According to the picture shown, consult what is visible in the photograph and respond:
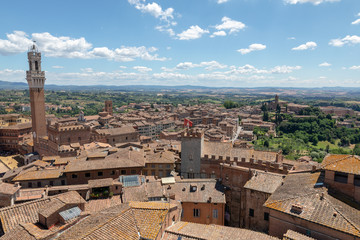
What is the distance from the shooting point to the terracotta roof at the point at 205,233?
62.9 ft

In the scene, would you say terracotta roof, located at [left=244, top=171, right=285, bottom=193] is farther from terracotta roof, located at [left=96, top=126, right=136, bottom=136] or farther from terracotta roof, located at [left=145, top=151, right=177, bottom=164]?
terracotta roof, located at [left=96, top=126, right=136, bottom=136]

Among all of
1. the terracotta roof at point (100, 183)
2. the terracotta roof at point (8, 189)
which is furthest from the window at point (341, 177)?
the terracotta roof at point (8, 189)

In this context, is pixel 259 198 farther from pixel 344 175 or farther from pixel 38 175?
pixel 38 175

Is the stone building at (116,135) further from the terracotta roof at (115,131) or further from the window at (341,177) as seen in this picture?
the window at (341,177)

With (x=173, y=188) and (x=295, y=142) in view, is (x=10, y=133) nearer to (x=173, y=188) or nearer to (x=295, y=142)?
(x=173, y=188)

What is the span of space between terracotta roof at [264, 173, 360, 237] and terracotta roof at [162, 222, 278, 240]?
13.1 feet

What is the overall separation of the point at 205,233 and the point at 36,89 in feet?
251

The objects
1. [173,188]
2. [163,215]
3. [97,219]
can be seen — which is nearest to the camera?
[97,219]

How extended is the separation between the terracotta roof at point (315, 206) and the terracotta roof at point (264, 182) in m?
1.70

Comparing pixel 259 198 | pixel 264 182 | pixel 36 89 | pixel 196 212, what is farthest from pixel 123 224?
pixel 36 89

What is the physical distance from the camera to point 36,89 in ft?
253

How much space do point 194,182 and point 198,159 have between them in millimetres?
7271

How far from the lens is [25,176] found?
110 ft

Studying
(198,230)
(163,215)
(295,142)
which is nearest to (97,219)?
(163,215)
